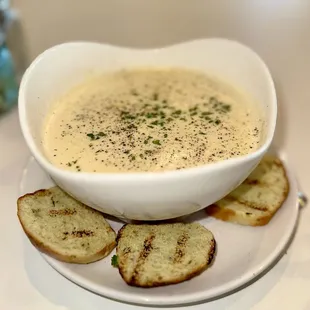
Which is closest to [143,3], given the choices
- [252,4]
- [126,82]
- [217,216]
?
[252,4]

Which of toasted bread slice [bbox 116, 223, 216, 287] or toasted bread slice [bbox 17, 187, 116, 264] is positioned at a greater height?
toasted bread slice [bbox 116, 223, 216, 287]

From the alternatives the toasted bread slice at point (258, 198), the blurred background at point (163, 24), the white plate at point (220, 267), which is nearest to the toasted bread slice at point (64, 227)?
the white plate at point (220, 267)

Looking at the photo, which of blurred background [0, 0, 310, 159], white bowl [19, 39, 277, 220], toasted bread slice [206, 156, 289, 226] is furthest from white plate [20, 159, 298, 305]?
blurred background [0, 0, 310, 159]

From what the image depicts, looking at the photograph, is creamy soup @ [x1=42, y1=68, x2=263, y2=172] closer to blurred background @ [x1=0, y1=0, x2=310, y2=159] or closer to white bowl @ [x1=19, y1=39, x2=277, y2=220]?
white bowl @ [x1=19, y1=39, x2=277, y2=220]

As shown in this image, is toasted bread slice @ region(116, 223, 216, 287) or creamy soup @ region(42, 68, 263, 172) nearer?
toasted bread slice @ region(116, 223, 216, 287)

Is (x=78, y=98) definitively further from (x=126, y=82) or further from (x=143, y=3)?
(x=143, y=3)

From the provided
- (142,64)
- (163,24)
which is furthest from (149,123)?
(163,24)
